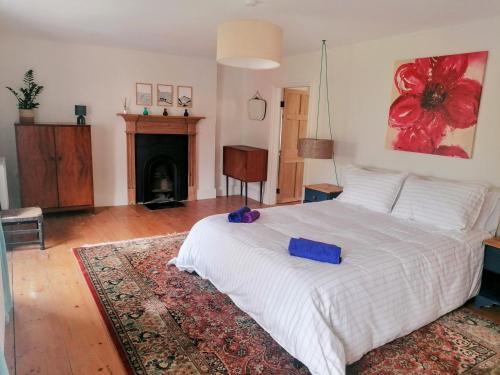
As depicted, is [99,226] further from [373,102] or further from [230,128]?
[373,102]

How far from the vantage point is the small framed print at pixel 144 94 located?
5484 mm

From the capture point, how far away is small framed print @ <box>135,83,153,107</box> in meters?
5.48

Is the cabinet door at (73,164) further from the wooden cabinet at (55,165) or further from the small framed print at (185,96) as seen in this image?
the small framed print at (185,96)

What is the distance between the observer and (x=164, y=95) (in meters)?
5.69

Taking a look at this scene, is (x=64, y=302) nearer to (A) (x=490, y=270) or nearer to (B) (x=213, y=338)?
(B) (x=213, y=338)

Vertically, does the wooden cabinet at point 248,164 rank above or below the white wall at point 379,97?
below

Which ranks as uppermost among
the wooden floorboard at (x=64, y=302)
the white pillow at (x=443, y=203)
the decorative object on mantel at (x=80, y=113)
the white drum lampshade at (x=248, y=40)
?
the white drum lampshade at (x=248, y=40)

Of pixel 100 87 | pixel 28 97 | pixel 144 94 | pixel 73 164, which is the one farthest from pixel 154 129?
pixel 28 97

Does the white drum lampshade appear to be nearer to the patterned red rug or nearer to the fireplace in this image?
the patterned red rug

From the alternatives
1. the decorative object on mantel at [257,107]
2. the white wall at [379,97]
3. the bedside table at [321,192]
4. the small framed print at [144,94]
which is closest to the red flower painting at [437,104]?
the white wall at [379,97]

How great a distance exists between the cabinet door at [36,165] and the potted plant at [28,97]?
0.90ft

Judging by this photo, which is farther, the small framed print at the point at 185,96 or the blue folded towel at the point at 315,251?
the small framed print at the point at 185,96

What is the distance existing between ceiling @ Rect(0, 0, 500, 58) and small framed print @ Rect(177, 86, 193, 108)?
51.2 inches

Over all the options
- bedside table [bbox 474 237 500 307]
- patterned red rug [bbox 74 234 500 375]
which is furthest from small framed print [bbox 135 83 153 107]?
bedside table [bbox 474 237 500 307]
